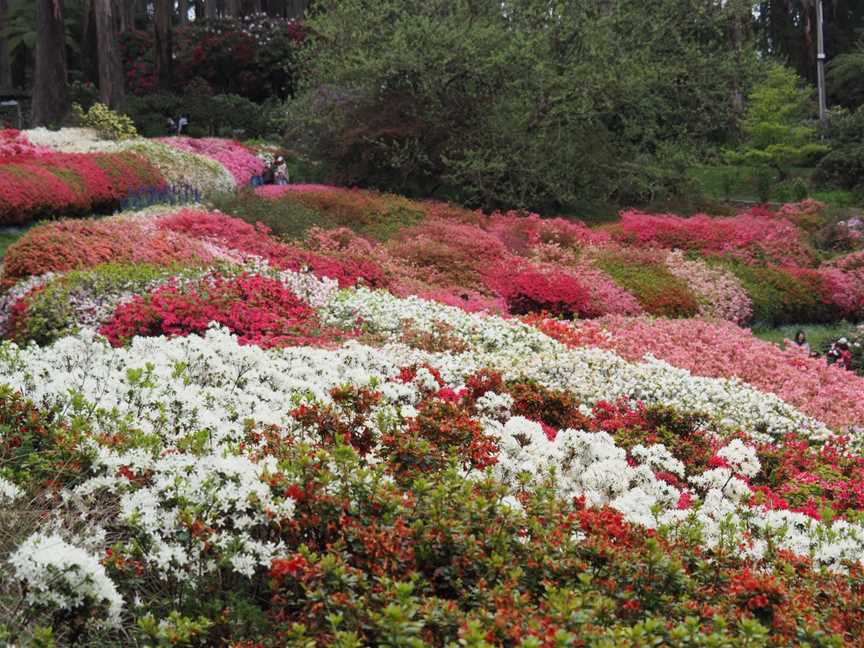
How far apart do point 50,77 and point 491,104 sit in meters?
11.9

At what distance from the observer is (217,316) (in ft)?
31.3

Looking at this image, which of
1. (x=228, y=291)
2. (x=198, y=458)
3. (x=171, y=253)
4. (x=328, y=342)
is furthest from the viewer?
(x=171, y=253)

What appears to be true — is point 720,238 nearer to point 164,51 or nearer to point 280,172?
point 280,172

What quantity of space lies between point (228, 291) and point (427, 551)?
660 cm

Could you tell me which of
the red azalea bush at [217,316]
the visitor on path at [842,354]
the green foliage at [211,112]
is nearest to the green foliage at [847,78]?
the green foliage at [211,112]

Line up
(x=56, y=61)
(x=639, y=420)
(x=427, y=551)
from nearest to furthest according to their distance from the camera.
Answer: (x=427, y=551)
(x=639, y=420)
(x=56, y=61)

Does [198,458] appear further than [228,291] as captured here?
No

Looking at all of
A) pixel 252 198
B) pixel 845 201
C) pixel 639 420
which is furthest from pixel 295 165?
pixel 639 420

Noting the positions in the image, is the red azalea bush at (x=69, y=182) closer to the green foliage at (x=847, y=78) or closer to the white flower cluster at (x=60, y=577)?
the white flower cluster at (x=60, y=577)

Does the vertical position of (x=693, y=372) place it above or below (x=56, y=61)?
below

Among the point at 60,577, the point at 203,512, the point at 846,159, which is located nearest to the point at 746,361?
the point at 203,512

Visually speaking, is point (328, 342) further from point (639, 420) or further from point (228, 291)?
Answer: point (639, 420)

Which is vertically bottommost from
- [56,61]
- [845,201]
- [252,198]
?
[845,201]

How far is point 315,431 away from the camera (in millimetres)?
5379
